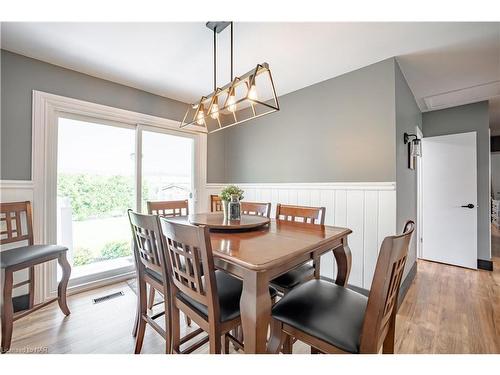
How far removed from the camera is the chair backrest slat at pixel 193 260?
0.96 meters

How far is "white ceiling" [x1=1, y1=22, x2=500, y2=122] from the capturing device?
171 cm

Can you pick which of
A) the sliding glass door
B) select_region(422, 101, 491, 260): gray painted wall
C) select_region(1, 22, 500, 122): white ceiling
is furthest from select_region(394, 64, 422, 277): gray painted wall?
the sliding glass door

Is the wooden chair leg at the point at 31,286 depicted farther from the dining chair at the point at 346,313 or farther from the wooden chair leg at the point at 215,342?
the dining chair at the point at 346,313

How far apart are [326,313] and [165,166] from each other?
278cm

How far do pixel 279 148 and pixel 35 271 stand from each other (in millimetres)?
2915

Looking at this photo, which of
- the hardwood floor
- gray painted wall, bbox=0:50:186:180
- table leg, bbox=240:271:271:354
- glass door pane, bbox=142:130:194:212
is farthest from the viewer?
glass door pane, bbox=142:130:194:212

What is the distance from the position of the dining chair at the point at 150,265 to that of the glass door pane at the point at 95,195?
1446 millimetres

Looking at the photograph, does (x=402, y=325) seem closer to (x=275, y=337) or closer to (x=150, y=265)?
(x=275, y=337)

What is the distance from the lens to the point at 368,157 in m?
2.24

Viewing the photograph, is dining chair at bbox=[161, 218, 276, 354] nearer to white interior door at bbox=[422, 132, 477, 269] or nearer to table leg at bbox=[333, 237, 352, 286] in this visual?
table leg at bbox=[333, 237, 352, 286]

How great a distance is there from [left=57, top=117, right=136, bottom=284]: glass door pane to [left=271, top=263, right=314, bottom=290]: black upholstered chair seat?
2150 mm
